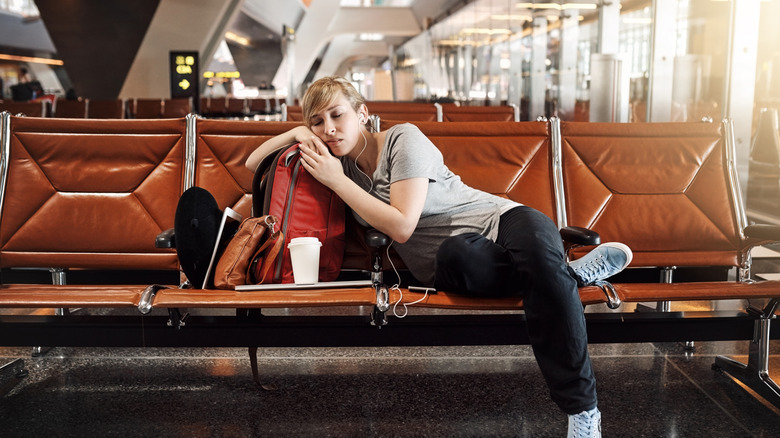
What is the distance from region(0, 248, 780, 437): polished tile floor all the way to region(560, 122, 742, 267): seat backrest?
1.80ft

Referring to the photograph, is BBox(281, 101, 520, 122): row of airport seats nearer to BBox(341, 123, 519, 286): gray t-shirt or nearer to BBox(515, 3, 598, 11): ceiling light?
BBox(515, 3, 598, 11): ceiling light

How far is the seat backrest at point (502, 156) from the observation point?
2957mm

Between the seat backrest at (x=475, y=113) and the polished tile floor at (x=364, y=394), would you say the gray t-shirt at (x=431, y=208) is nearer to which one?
the polished tile floor at (x=364, y=394)

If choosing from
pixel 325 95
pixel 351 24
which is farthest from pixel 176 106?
pixel 351 24

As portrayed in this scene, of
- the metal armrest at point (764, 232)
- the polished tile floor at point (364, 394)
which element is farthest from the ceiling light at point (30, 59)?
the metal armrest at point (764, 232)

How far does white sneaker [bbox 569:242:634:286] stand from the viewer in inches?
→ 88.8

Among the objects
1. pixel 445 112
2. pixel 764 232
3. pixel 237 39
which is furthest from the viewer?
pixel 237 39

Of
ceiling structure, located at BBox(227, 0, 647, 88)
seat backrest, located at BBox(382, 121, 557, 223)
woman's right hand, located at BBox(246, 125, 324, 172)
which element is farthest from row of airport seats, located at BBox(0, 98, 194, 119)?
seat backrest, located at BBox(382, 121, 557, 223)

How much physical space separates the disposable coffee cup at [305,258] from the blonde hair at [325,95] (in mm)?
489

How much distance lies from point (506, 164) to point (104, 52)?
60.0ft

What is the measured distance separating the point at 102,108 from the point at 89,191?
857 centimetres

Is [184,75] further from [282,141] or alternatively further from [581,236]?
[581,236]

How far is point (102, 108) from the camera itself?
10.6 m

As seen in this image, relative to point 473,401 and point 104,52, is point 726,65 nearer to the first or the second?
point 473,401
